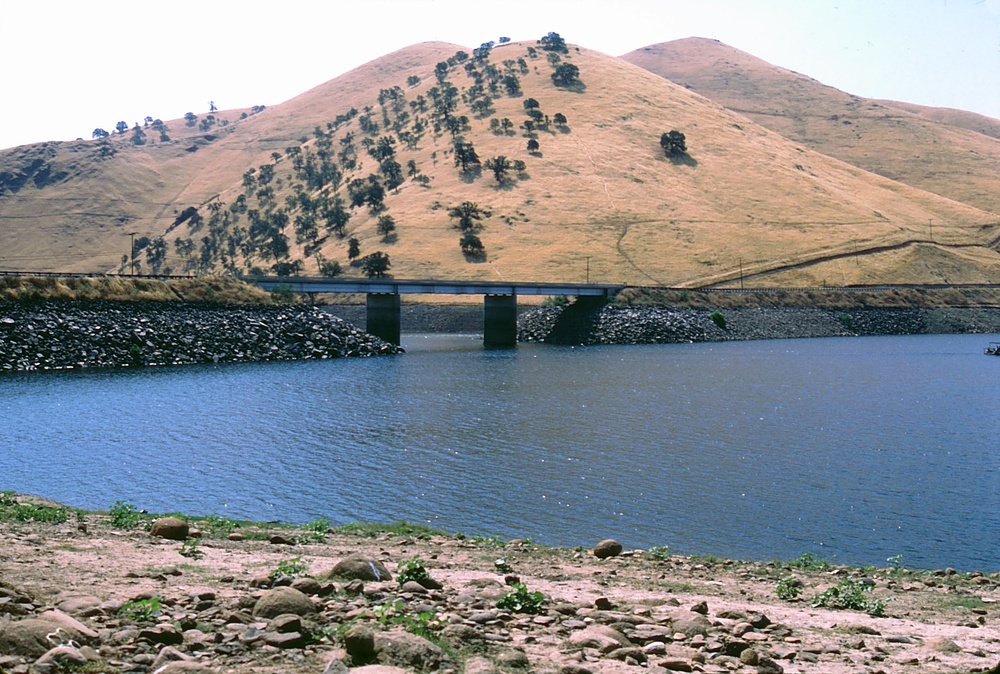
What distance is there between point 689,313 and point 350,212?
86.8m

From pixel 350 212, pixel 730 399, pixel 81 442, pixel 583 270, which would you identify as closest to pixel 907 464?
pixel 730 399

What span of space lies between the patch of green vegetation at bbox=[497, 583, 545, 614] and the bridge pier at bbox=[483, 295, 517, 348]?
104m

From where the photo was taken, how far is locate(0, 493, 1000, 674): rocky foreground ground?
1181 cm

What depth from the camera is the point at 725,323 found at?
133 meters

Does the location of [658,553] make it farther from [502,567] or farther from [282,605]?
[282,605]

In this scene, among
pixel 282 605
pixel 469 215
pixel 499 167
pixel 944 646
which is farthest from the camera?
pixel 499 167

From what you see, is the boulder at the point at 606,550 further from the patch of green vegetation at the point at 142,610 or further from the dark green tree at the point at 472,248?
the dark green tree at the point at 472,248

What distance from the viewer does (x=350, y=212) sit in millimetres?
195375

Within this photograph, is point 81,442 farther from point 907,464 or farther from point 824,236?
point 824,236

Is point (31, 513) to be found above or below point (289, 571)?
below

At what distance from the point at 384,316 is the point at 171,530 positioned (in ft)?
296

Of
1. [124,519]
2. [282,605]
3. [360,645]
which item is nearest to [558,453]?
[124,519]

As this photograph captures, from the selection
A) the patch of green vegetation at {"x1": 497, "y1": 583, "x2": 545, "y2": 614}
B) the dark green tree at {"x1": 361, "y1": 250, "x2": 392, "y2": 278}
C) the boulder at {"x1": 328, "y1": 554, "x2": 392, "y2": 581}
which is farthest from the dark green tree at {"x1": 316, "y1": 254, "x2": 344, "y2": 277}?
the patch of green vegetation at {"x1": 497, "y1": 583, "x2": 545, "y2": 614}

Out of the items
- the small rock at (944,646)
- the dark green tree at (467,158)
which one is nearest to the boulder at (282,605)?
the small rock at (944,646)
